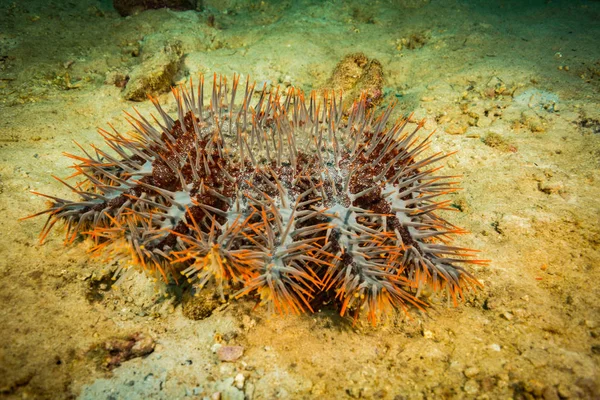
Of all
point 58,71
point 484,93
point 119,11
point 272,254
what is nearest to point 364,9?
point 484,93

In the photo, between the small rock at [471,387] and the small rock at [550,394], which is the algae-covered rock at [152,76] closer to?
the small rock at [471,387]

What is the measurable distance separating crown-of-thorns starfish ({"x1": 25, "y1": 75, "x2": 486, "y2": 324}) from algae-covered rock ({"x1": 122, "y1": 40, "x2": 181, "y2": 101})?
114 inches

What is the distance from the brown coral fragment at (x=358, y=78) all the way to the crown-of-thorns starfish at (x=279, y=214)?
253cm

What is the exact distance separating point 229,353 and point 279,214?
1.07 m

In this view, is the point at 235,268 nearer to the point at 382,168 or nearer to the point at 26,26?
the point at 382,168

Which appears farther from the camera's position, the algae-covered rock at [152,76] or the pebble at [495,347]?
the algae-covered rock at [152,76]

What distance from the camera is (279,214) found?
2.55 m

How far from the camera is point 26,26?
22.1 feet

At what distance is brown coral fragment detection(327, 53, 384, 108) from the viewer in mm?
5383

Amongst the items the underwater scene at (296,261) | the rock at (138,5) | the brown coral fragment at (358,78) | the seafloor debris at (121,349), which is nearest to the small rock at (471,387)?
the underwater scene at (296,261)

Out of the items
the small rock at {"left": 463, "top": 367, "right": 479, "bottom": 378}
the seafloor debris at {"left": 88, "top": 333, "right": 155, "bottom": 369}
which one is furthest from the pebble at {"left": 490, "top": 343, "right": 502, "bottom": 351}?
the seafloor debris at {"left": 88, "top": 333, "right": 155, "bottom": 369}

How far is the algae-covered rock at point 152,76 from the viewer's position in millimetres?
5445

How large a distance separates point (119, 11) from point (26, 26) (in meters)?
2.04

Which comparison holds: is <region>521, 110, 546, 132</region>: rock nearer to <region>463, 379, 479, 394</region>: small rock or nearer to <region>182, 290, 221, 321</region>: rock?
<region>463, 379, 479, 394</region>: small rock
